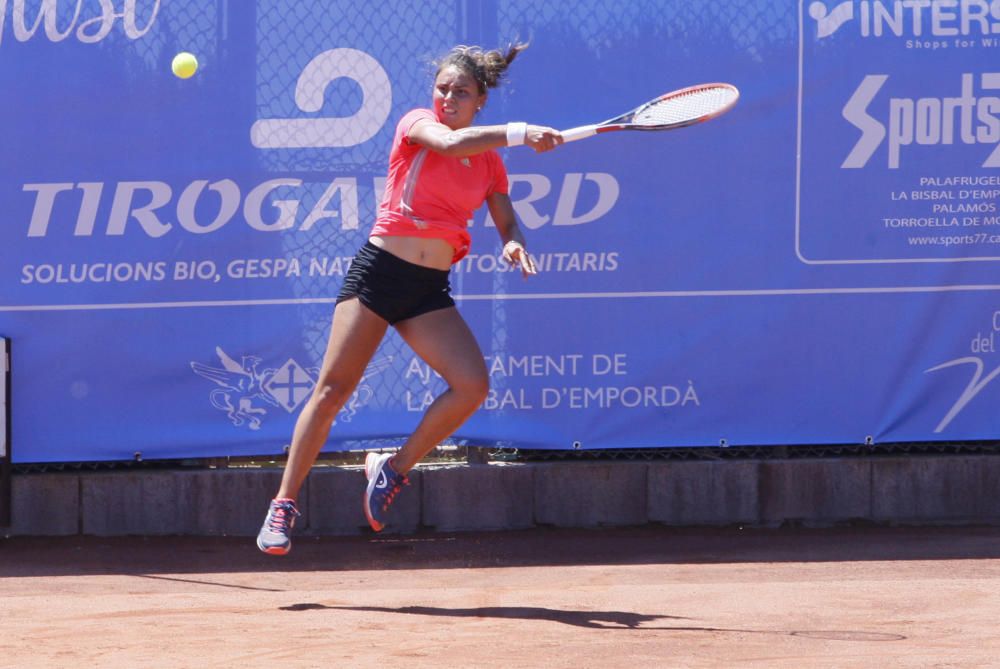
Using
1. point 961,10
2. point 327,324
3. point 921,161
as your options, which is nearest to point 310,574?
point 327,324

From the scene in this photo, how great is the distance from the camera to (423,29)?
5863 millimetres

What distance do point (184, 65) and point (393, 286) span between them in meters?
1.70

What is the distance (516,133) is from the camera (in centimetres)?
419

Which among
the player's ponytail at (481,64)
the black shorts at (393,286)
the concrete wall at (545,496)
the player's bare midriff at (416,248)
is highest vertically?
the player's ponytail at (481,64)

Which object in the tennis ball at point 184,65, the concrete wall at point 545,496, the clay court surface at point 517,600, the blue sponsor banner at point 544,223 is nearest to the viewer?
the clay court surface at point 517,600

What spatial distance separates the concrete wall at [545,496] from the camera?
6.01 metres

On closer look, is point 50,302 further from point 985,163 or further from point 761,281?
point 985,163

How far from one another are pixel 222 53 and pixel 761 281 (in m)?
2.58

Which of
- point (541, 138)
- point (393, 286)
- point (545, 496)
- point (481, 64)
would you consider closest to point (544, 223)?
point (545, 496)

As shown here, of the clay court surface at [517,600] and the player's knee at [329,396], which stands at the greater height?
the player's knee at [329,396]

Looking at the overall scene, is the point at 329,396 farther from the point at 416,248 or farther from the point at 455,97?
the point at 455,97

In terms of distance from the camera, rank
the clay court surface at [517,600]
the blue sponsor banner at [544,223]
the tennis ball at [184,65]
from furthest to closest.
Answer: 1. the blue sponsor banner at [544,223]
2. the tennis ball at [184,65]
3. the clay court surface at [517,600]

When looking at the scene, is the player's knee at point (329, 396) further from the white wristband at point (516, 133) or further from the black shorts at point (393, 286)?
the white wristband at point (516, 133)

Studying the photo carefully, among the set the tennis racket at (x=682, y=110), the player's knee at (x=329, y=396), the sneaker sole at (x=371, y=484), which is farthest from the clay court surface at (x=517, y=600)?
the tennis racket at (x=682, y=110)
